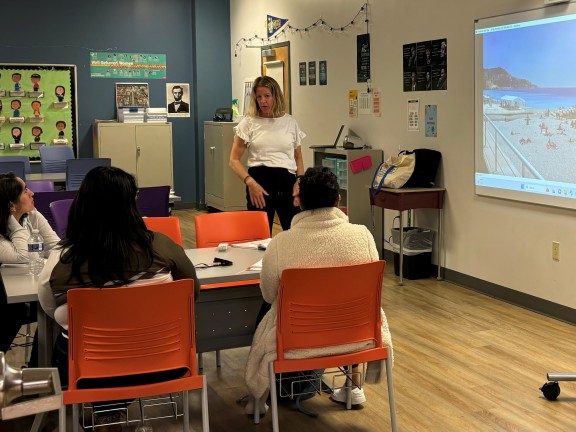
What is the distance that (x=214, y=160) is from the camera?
33.1ft

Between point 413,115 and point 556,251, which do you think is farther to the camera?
point 413,115

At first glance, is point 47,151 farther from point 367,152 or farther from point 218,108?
point 367,152

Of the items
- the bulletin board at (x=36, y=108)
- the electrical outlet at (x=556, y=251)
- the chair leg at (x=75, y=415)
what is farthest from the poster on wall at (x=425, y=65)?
the bulletin board at (x=36, y=108)

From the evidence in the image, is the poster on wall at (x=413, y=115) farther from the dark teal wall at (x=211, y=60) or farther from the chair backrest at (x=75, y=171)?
the dark teal wall at (x=211, y=60)

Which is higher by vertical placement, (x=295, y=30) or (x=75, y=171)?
(x=295, y=30)

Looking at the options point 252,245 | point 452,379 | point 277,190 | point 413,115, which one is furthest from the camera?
point 413,115

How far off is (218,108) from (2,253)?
285 inches

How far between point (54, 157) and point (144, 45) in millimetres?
2208

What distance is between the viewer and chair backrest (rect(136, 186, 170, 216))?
5188mm

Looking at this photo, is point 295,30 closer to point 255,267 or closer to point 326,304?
point 255,267

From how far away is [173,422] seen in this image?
11.6ft

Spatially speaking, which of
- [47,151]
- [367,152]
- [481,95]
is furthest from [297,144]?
[47,151]

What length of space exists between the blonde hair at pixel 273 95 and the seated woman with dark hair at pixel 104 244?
92.5 inches

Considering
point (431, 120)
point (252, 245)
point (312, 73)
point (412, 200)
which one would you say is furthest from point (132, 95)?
point (252, 245)
